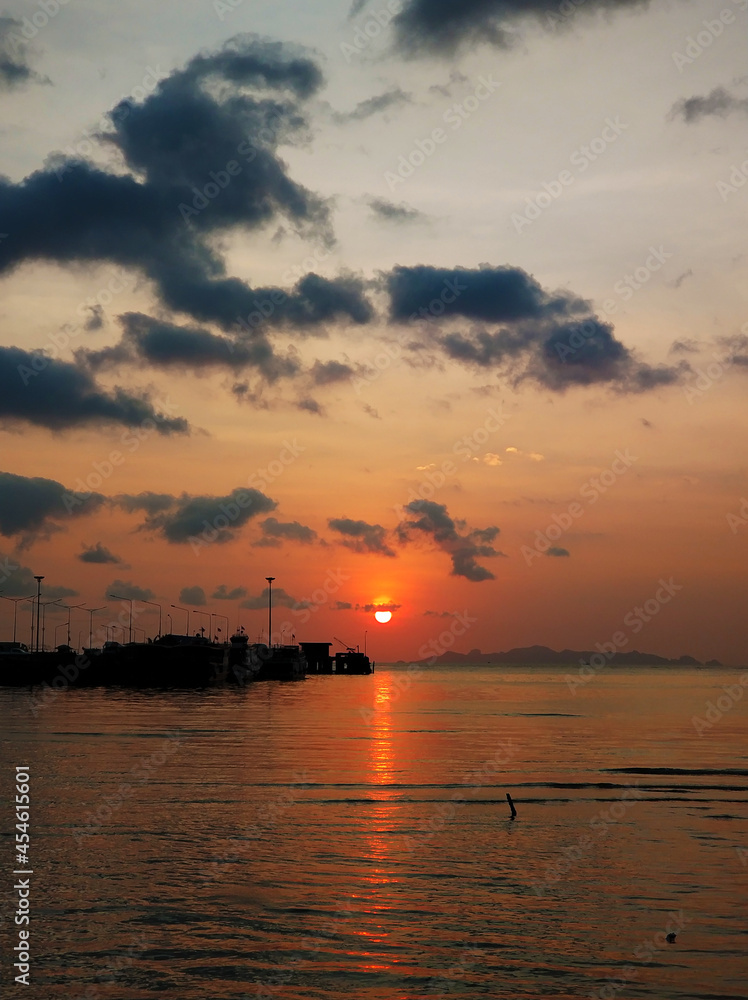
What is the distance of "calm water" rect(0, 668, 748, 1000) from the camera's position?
21094 millimetres

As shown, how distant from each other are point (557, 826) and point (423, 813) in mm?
5822

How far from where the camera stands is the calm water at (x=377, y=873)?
21094 millimetres

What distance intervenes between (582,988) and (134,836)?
19.6m

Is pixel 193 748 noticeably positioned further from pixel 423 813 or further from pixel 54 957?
pixel 54 957

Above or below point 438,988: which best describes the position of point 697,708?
below

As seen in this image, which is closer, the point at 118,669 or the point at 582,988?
the point at 582,988

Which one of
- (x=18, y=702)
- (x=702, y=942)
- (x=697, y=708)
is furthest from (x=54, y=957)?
(x=697, y=708)

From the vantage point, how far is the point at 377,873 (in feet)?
97.0

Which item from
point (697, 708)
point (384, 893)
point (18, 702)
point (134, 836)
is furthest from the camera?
point (697, 708)

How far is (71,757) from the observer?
5744 centimetres

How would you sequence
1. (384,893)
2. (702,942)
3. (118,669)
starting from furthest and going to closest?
1. (118,669)
2. (384,893)
3. (702,942)

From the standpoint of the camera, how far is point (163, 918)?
2483 centimetres

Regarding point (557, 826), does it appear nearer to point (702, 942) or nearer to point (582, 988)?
point (702, 942)

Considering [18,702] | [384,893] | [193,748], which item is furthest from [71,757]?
[18,702]
